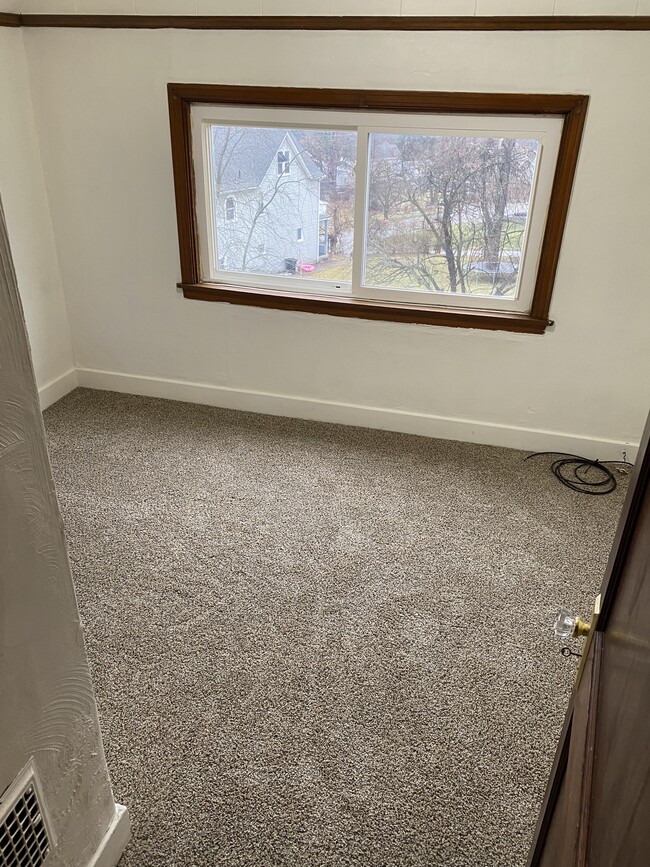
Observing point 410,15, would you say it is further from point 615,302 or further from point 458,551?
point 458,551

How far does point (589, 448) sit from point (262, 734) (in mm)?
1959

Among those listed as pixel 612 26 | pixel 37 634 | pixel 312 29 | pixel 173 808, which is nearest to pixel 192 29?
pixel 312 29

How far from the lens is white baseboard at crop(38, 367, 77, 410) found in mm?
3252

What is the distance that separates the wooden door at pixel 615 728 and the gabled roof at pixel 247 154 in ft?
7.92

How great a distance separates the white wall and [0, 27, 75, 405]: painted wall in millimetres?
57

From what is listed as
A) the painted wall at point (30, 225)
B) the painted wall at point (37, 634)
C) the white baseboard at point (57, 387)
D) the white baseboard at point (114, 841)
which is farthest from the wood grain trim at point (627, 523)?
the white baseboard at point (57, 387)

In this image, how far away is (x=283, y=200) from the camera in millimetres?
2869

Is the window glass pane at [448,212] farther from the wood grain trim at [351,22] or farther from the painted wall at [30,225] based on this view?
the painted wall at [30,225]

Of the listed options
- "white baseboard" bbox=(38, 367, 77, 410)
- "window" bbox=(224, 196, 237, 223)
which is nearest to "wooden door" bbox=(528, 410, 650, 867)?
"window" bbox=(224, 196, 237, 223)

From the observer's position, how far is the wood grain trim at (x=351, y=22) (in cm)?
223

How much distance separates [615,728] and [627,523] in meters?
0.21

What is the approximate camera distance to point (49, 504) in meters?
1.02

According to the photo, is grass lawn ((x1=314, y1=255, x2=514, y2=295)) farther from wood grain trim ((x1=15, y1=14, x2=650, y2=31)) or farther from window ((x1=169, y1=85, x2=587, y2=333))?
wood grain trim ((x1=15, y1=14, x2=650, y2=31))

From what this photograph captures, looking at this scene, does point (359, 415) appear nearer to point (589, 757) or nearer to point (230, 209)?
point (230, 209)
